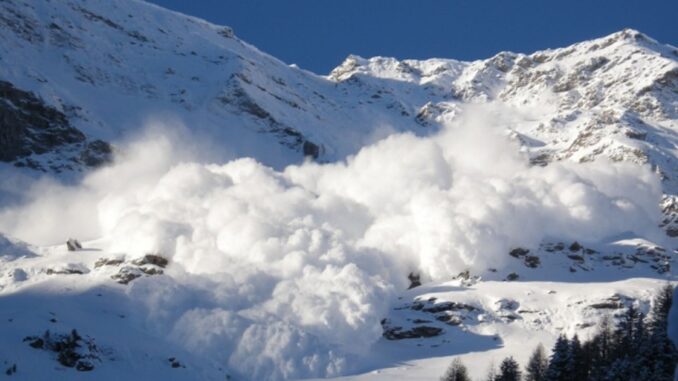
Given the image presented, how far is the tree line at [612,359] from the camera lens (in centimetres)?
7775

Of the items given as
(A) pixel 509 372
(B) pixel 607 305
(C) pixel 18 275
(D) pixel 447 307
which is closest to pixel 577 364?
(A) pixel 509 372

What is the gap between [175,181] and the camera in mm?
194500

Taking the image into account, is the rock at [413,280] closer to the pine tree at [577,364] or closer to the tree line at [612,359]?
the tree line at [612,359]

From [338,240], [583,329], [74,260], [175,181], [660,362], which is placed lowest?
[660,362]

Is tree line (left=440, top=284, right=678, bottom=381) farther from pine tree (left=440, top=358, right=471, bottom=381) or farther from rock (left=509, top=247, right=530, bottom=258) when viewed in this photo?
rock (left=509, top=247, right=530, bottom=258)

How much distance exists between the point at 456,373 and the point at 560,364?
25905 millimetres

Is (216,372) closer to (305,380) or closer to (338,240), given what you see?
(305,380)

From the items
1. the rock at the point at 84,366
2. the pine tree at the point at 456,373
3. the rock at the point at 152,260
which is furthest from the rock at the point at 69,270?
the pine tree at the point at 456,373

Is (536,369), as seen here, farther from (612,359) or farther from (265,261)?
(265,261)

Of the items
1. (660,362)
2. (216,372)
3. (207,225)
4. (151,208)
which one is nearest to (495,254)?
(207,225)

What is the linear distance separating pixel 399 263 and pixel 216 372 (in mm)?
71764

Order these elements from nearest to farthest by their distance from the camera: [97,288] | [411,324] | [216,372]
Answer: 1. [216,372]
2. [97,288]
3. [411,324]

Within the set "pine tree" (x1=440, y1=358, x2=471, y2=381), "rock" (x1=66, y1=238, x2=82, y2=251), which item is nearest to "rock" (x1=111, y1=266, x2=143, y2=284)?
"rock" (x1=66, y1=238, x2=82, y2=251)

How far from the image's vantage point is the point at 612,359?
3964 inches
